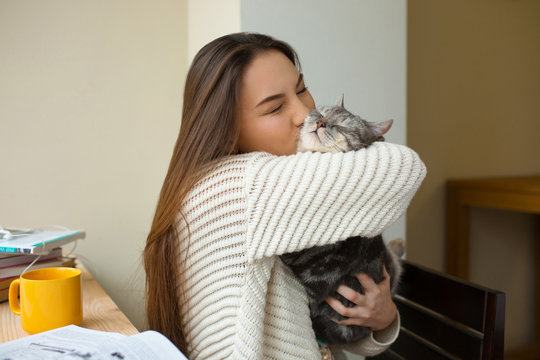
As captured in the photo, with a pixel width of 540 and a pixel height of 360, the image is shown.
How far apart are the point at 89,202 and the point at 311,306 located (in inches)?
34.0

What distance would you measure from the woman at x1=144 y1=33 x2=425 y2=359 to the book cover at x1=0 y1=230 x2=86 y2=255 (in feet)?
0.85

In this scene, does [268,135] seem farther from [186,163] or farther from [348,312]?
[348,312]

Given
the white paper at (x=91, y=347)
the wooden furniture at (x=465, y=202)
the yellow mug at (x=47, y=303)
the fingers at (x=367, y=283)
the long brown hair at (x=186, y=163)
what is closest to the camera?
the white paper at (x=91, y=347)

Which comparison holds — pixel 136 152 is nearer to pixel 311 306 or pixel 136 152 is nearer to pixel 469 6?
pixel 311 306

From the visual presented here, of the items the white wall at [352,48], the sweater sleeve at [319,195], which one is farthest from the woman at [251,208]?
the white wall at [352,48]

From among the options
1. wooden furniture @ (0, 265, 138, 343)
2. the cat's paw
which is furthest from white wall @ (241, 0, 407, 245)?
wooden furniture @ (0, 265, 138, 343)

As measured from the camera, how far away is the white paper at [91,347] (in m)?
0.48

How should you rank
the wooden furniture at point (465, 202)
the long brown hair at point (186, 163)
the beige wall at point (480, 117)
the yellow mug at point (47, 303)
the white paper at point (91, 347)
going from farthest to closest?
the beige wall at point (480, 117) → the wooden furniture at point (465, 202) → the long brown hair at point (186, 163) → the yellow mug at point (47, 303) → the white paper at point (91, 347)

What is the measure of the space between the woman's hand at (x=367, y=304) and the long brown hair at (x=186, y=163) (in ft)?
1.11

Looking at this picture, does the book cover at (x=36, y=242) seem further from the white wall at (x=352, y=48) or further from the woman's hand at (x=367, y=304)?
the white wall at (x=352, y=48)

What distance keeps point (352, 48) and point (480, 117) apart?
4.04 feet

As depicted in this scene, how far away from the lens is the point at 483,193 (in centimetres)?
192

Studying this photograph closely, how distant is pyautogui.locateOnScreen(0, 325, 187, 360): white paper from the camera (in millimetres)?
480

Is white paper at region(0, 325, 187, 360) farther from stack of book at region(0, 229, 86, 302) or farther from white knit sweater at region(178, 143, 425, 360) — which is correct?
stack of book at region(0, 229, 86, 302)
